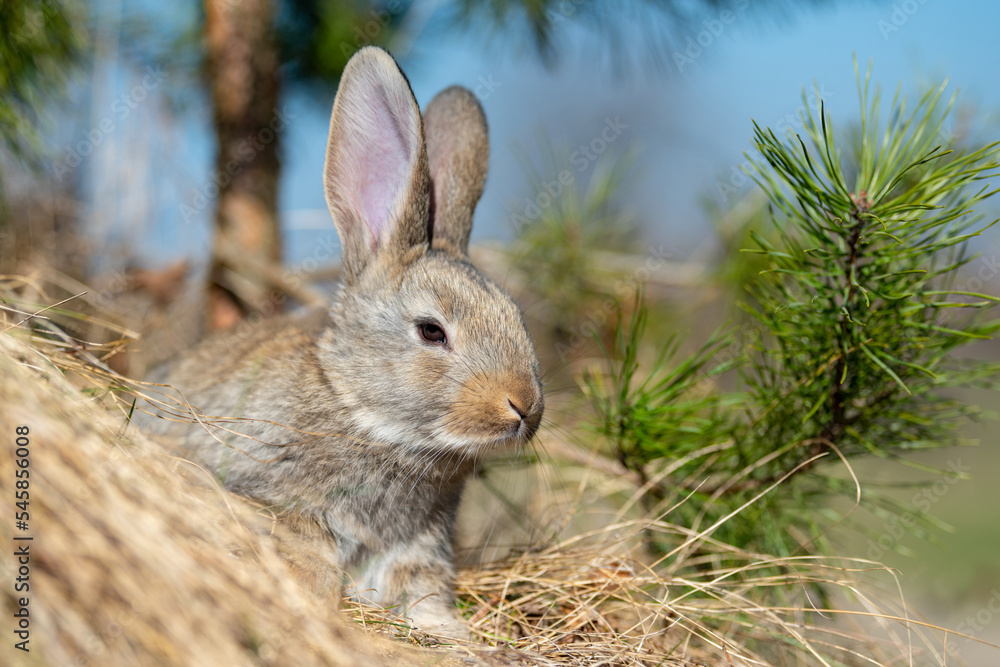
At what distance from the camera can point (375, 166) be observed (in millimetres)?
2527

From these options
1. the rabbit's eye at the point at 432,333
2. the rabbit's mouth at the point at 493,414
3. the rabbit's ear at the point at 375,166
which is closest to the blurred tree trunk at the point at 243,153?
the rabbit's ear at the point at 375,166

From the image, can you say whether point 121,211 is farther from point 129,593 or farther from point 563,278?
point 129,593

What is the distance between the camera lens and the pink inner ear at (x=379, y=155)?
237 cm

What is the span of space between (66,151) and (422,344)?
8.07ft

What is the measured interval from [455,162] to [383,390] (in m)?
1.00

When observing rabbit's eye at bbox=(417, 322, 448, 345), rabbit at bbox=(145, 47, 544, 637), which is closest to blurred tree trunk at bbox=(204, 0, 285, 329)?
rabbit at bbox=(145, 47, 544, 637)

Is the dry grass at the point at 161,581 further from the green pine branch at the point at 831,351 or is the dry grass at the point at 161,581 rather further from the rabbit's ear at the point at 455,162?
the rabbit's ear at the point at 455,162

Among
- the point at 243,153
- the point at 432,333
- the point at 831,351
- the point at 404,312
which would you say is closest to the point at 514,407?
the point at 432,333

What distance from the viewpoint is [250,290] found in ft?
11.7

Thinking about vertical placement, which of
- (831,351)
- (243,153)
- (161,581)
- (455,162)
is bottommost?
(831,351)

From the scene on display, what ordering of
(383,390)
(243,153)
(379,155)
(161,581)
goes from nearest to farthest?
(161,581), (383,390), (379,155), (243,153)

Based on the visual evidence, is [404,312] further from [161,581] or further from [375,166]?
[161,581]

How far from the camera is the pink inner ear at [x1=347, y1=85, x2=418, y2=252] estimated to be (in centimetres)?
237

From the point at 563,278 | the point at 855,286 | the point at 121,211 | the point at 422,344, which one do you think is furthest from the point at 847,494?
the point at 121,211
